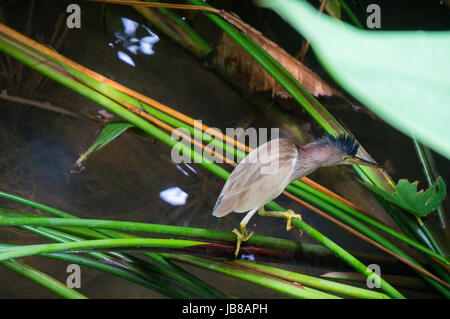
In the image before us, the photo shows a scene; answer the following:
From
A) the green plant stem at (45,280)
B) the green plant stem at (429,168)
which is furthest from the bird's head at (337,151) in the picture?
the green plant stem at (45,280)

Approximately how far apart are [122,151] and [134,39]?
51cm

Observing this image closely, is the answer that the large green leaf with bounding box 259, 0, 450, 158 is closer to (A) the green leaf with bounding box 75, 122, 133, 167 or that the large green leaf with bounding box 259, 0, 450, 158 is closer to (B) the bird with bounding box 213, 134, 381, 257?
(B) the bird with bounding box 213, 134, 381, 257

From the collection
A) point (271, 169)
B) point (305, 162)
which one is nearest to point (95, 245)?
point (271, 169)

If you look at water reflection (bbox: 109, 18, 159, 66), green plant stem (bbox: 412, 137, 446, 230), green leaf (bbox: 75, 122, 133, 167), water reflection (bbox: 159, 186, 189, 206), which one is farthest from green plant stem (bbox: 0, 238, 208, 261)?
water reflection (bbox: 109, 18, 159, 66)

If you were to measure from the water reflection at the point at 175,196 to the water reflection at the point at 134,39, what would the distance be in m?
0.60

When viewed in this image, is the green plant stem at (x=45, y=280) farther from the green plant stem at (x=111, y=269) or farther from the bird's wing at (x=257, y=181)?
the bird's wing at (x=257, y=181)

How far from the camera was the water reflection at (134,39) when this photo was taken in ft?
5.04

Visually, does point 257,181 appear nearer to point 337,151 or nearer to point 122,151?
point 337,151

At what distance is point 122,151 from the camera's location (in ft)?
4.65

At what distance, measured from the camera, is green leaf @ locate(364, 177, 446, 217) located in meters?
0.90

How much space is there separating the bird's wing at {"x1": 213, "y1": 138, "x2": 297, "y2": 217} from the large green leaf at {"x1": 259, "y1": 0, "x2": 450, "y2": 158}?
26.1 inches

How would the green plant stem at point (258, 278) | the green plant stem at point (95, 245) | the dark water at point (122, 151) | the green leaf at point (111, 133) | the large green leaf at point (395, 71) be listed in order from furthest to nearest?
the dark water at point (122, 151) < the green leaf at point (111, 133) < the green plant stem at point (258, 278) < the green plant stem at point (95, 245) < the large green leaf at point (395, 71)
